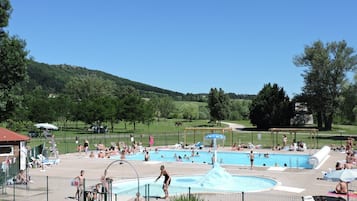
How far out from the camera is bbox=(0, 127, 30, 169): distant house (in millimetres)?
30156

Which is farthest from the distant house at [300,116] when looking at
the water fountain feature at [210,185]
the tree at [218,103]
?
the water fountain feature at [210,185]

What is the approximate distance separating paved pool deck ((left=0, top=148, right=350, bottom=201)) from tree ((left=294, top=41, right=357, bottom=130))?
42188 mm

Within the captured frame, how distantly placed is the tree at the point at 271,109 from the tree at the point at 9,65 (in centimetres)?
5715

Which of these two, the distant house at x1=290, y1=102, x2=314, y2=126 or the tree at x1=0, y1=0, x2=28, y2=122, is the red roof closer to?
the tree at x1=0, y1=0, x2=28, y2=122

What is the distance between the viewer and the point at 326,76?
8388cm

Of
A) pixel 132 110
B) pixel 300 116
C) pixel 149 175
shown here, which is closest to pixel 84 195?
pixel 149 175

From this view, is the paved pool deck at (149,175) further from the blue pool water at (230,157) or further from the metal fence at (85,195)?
the blue pool water at (230,157)

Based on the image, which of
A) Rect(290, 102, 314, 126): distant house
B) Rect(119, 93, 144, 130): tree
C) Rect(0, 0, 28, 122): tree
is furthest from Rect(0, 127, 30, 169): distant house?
Rect(290, 102, 314, 126): distant house

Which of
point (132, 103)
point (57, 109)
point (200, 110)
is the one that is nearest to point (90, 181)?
point (132, 103)

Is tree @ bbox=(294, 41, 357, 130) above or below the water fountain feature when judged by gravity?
above

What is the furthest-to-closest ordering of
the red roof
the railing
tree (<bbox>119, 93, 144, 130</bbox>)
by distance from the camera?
tree (<bbox>119, 93, 144, 130</bbox>) → the red roof → the railing

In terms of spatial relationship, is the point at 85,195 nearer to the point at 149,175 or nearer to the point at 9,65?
the point at 149,175

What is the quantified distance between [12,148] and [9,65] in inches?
A: 374

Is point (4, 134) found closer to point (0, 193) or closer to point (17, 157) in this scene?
point (17, 157)
